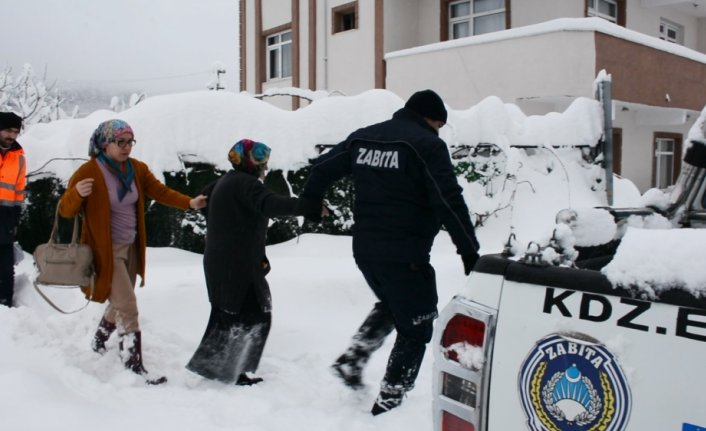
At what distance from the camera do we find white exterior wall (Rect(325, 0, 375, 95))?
1530 centimetres

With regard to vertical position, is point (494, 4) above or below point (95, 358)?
above

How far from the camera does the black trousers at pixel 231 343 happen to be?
384cm

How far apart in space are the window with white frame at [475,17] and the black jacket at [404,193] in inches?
478

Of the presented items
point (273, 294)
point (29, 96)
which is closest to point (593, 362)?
point (273, 294)

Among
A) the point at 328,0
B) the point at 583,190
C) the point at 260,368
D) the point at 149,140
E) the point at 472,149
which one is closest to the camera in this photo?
the point at 260,368

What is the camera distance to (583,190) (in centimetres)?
899

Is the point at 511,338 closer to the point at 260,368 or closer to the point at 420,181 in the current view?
the point at 420,181

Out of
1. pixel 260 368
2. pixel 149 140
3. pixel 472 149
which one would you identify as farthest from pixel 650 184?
pixel 260 368

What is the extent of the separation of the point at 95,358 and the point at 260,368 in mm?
1058

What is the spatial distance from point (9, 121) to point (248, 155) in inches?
91.2

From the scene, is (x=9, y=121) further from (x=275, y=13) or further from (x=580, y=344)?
(x=275, y=13)

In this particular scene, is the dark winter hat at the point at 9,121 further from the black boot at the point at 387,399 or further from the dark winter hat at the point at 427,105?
the black boot at the point at 387,399

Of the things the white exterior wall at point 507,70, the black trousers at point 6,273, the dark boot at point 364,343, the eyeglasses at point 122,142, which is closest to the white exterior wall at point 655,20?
the white exterior wall at point 507,70

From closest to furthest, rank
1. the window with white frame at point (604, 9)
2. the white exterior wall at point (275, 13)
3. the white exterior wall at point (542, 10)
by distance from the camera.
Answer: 1. the white exterior wall at point (542, 10)
2. the window with white frame at point (604, 9)
3. the white exterior wall at point (275, 13)
